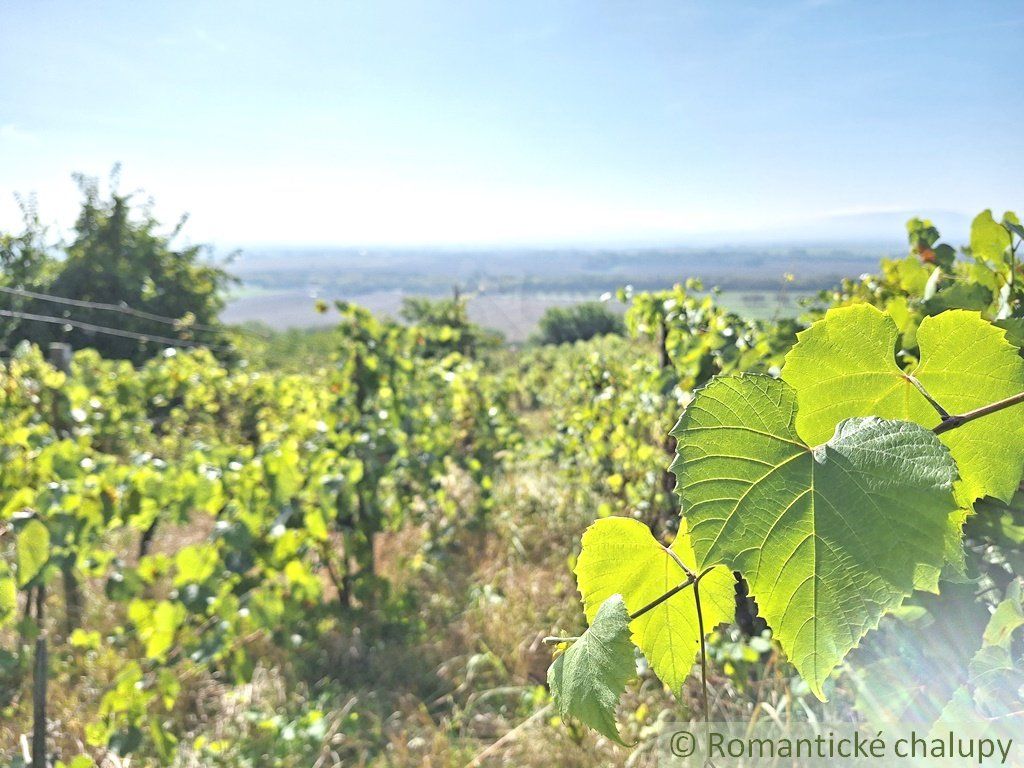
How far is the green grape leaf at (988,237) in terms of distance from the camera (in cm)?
84

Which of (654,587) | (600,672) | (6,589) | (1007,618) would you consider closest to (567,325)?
(6,589)

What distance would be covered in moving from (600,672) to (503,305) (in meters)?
23.9

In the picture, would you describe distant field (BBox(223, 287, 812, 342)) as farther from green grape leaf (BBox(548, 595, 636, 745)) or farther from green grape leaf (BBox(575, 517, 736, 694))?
green grape leaf (BBox(548, 595, 636, 745))

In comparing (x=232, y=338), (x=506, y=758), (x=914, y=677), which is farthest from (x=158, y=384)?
(x=232, y=338)

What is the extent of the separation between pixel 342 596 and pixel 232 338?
40.8 ft

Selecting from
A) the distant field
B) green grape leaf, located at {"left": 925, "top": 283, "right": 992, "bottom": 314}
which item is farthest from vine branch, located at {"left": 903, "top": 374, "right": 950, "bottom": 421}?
the distant field

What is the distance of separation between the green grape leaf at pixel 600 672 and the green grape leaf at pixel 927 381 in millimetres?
179

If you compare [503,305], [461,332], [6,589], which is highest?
[503,305]

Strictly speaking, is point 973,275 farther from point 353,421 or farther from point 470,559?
point 470,559

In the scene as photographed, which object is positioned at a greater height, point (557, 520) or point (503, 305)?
point (503, 305)

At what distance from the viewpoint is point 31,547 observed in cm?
194

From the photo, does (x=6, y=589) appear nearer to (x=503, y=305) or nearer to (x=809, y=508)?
(x=809, y=508)

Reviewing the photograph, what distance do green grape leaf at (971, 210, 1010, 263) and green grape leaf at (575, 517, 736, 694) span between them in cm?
66

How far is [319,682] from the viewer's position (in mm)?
3189
